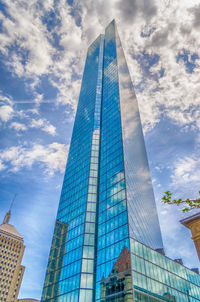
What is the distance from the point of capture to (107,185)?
60.5 metres

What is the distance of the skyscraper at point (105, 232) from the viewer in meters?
42.3

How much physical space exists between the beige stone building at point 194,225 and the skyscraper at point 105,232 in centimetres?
2726

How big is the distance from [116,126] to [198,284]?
48639 mm

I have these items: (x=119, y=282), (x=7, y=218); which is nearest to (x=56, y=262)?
(x=119, y=282)

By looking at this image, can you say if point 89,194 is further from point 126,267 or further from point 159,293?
point 159,293

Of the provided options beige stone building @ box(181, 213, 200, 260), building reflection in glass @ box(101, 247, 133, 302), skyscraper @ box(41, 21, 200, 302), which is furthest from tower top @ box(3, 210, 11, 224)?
beige stone building @ box(181, 213, 200, 260)

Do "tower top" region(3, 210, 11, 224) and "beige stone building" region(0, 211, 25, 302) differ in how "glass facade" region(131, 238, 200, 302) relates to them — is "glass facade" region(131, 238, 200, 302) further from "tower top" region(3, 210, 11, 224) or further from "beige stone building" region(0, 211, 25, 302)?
"tower top" region(3, 210, 11, 224)

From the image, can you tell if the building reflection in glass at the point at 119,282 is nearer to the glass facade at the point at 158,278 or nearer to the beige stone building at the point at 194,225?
the glass facade at the point at 158,278

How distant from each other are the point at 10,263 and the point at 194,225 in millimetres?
132458

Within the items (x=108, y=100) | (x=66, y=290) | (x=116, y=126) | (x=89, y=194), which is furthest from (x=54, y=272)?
(x=108, y=100)

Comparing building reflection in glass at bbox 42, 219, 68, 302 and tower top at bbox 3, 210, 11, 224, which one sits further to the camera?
tower top at bbox 3, 210, 11, 224

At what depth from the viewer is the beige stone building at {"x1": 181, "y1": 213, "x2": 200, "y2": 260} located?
15.9 m

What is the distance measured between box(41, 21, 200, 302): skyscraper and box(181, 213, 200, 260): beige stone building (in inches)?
1073

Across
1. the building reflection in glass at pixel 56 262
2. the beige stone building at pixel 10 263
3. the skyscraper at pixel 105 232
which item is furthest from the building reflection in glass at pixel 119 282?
the beige stone building at pixel 10 263
